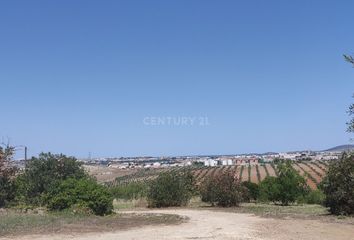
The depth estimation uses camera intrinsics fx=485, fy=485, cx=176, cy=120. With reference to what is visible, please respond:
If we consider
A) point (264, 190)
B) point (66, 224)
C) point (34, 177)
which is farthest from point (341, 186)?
point (34, 177)

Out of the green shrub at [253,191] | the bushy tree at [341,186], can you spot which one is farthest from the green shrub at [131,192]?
the bushy tree at [341,186]

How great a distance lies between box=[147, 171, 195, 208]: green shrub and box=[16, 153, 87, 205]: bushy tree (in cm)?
459

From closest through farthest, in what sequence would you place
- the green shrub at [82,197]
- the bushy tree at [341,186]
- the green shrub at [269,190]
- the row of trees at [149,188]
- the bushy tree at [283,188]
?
1. the bushy tree at [341,186]
2. the row of trees at [149,188]
3. the green shrub at [82,197]
4. the bushy tree at [283,188]
5. the green shrub at [269,190]

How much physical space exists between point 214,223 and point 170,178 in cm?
1208

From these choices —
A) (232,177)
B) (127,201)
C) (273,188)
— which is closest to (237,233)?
(232,177)

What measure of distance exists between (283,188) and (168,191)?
368 inches

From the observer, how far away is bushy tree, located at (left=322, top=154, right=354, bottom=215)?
829 inches

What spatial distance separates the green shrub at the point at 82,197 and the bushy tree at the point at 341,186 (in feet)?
34.2

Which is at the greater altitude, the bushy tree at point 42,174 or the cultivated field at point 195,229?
the bushy tree at point 42,174

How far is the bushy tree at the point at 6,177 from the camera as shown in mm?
28172

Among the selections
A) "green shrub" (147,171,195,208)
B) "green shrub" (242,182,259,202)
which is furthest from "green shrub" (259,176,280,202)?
"green shrub" (147,171,195,208)

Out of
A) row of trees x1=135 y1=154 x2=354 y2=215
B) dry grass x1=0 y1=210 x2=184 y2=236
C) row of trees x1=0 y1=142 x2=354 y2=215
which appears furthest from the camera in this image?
row of trees x1=0 y1=142 x2=354 y2=215

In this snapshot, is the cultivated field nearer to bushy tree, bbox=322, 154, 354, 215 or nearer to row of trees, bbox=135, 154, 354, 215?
bushy tree, bbox=322, 154, 354, 215

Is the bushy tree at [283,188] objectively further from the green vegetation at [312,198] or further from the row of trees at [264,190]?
the green vegetation at [312,198]
